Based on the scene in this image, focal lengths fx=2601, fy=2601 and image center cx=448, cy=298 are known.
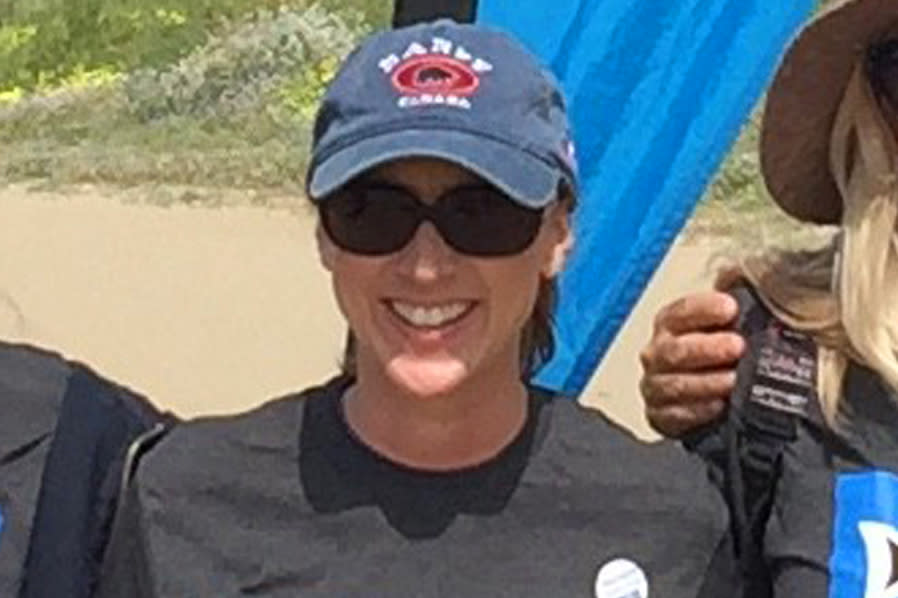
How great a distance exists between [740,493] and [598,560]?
17cm

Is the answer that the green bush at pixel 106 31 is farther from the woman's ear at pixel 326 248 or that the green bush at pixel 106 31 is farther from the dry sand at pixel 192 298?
the woman's ear at pixel 326 248

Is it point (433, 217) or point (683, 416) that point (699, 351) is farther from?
point (433, 217)

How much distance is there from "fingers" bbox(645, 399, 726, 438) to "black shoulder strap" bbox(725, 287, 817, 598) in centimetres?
5

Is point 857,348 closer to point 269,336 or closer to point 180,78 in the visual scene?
point 269,336

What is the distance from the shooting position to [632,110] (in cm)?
285

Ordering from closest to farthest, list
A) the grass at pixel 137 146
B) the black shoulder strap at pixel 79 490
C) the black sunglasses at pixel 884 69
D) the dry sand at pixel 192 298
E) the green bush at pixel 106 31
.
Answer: the black shoulder strap at pixel 79 490
the black sunglasses at pixel 884 69
the dry sand at pixel 192 298
the grass at pixel 137 146
the green bush at pixel 106 31

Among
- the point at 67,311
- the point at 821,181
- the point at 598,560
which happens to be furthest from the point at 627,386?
the point at 598,560

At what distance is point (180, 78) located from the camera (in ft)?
25.1

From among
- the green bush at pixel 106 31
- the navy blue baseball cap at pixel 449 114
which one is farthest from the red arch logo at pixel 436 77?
the green bush at pixel 106 31

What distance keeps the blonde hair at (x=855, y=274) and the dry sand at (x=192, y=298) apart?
2515 mm

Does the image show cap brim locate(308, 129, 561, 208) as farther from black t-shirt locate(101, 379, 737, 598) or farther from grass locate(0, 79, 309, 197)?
grass locate(0, 79, 309, 197)

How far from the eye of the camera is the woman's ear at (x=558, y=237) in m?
1.99

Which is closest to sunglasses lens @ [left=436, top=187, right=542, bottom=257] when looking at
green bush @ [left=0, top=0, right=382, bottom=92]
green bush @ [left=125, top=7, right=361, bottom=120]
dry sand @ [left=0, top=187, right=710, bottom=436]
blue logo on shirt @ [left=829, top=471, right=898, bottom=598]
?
blue logo on shirt @ [left=829, top=471, right=898, bottom=598]

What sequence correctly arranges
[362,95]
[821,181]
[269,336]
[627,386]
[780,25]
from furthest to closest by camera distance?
[269,336], [627,386], [780,25], [821,181], [362,95]
